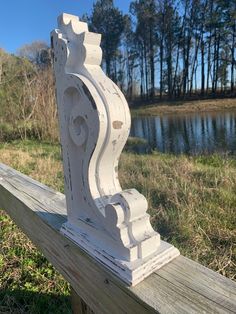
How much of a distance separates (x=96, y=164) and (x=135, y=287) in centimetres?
39

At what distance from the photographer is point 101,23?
43.3 m

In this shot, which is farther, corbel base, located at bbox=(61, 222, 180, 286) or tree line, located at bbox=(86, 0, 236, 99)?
tree line, located at bbox=(86, 0, 236, 99)

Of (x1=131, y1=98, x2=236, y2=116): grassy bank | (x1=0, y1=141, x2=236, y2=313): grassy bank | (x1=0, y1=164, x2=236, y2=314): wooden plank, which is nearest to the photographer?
(x1=0, y1=164, x2=236, y2=314): wooden plank

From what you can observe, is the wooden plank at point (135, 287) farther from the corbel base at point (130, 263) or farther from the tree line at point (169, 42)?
the tree line at point (169, 42)

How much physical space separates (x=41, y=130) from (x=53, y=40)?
33.9 ft

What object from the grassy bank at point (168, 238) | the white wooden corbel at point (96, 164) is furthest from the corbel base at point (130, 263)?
the grassy bank at point (168, 238)

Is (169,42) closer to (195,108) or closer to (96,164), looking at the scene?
(195,108)

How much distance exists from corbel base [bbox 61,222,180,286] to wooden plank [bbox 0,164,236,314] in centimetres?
2

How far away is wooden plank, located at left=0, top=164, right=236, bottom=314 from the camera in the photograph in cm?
86

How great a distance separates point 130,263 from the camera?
3.09ft

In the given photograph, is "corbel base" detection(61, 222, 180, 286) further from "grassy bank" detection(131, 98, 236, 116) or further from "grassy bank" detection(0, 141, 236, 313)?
"grassy bank" detection(131, 98, 236, 116)

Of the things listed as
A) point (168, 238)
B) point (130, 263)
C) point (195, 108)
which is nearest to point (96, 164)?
point (130, 263)

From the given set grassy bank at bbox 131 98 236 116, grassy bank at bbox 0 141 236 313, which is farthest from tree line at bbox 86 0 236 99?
grassy bank at bbox 0 141 236 313

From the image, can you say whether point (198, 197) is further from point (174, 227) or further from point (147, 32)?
point (147, 32)
